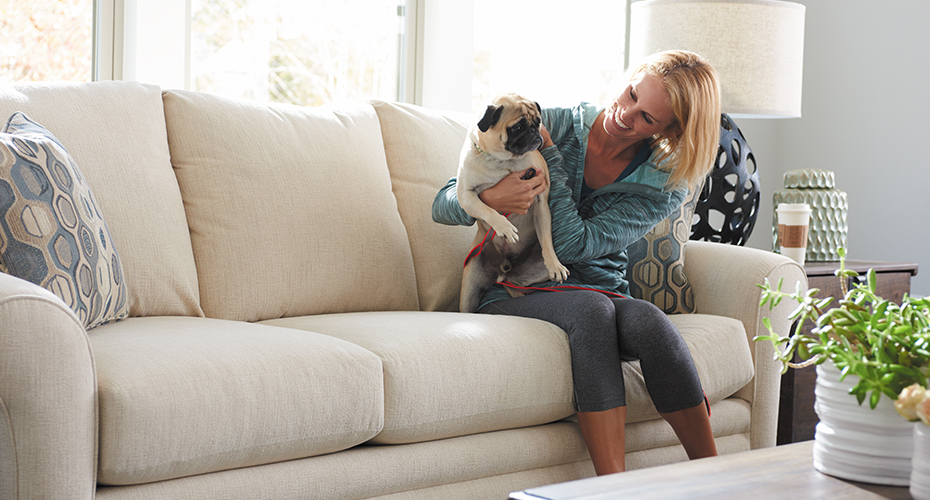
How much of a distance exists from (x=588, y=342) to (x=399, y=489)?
18.9 inches

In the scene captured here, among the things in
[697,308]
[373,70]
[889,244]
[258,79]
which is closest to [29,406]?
[697,308]

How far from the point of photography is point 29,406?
108cm

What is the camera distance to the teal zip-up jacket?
190 centimetres

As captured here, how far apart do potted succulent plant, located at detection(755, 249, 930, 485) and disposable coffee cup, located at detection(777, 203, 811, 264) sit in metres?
1.54

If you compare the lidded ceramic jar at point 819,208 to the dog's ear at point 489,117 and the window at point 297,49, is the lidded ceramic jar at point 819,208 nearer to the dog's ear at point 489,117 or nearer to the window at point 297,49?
the dog's ear at point 489,117

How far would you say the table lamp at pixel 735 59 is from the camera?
102 inches

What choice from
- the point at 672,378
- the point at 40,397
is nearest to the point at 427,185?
the point at 672,378

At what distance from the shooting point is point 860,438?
1.01 metres

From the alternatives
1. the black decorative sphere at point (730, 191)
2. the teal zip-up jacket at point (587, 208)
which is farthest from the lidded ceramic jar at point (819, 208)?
the teal zip-up jacket at point (587, 208)

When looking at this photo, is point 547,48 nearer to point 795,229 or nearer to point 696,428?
point 795,229

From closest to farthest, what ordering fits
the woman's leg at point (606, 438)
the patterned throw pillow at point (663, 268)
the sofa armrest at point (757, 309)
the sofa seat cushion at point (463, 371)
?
the sofa seat cushion at point (463, 371) → the woman's leg at point (606, 438) → the sofa armrest at point (757, 309) → the patterned throw pillow at point (663, 268)

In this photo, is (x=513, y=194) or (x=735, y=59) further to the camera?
(x=735, y=59)

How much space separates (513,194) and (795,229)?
115cm

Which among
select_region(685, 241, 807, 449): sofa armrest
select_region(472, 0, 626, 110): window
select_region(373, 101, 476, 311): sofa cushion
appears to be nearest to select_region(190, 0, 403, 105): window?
select_region(472, 0, 626, 110): window
